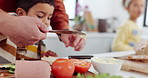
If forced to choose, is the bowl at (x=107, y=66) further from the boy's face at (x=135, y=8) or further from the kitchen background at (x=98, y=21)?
the boy's face at (x=135, y=8)

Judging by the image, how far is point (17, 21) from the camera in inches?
27.3

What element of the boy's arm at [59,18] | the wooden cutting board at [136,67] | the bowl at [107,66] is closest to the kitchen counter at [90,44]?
the boy's arm at [59,18]

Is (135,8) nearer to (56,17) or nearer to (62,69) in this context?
(56,17)

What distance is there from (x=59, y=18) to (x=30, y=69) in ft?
2.00

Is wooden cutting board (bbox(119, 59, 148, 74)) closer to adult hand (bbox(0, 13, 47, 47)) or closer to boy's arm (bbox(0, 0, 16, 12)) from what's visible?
adult hand (bbox(0, 13, 47, 47))

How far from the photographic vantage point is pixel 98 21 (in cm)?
302

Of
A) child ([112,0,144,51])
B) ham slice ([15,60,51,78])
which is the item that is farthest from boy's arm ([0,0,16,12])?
child ([112,0,144,51])

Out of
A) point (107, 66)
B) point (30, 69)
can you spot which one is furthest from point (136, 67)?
point (30, 69)

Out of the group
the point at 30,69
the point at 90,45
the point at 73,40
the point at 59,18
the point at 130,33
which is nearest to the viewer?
the point at 30,69

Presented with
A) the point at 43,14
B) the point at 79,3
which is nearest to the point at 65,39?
the point at 43,14

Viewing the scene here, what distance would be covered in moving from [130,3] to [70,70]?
1.90 m

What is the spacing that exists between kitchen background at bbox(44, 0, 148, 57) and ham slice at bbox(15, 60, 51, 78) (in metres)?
1.53

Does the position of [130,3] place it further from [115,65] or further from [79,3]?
[115,65]

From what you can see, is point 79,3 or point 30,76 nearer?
point 30,76
